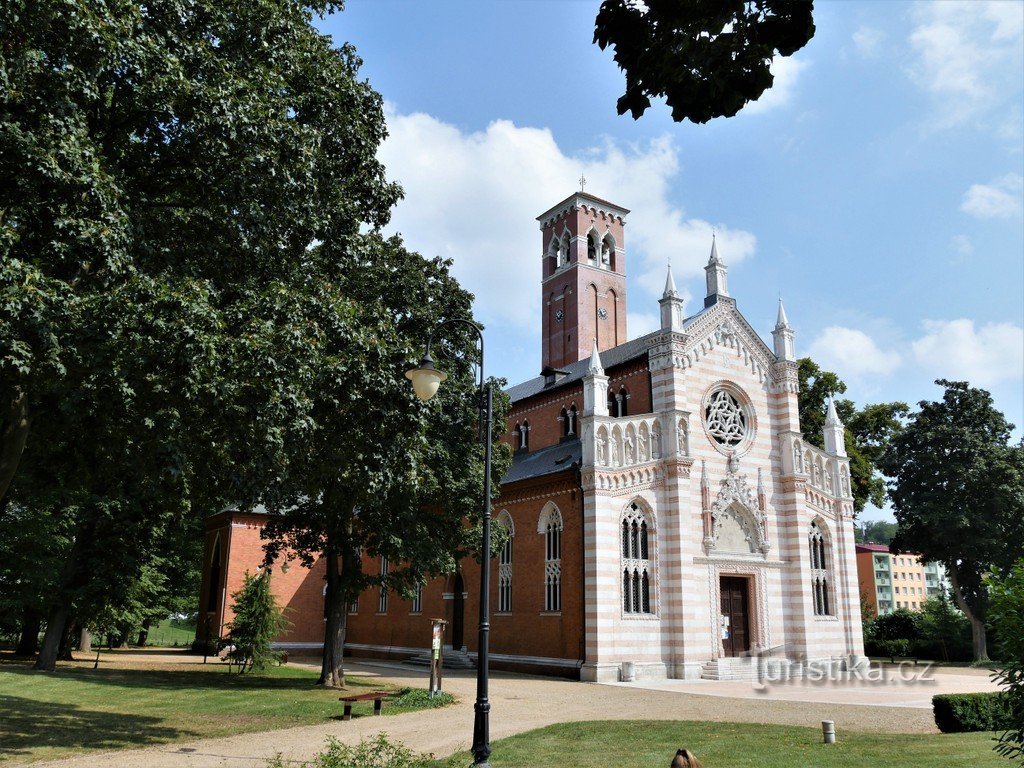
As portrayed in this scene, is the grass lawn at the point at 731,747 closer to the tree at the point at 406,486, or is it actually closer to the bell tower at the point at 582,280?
the tree at the point at 406,486

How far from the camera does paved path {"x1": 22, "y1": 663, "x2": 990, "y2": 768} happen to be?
13570 mm

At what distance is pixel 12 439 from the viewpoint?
13.3 metres

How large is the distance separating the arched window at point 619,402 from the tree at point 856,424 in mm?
14382

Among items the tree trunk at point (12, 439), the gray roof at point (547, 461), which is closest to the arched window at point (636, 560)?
the gray roof at point (547, 461)

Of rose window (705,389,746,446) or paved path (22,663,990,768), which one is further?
rose window (705,389,746,446)

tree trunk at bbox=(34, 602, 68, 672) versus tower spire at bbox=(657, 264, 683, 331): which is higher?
tower spire at bbox=(657, 264, 683, 331)

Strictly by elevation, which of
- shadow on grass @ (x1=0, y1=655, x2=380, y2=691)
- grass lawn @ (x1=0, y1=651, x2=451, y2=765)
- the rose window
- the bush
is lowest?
shadow on grass @ (x1=0, y1=655, x2=380, y2=691)

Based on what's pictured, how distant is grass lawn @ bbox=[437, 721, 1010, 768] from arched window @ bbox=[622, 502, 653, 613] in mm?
11944

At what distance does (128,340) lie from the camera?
440 inches

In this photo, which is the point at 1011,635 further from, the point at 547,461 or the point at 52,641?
the point at 52,641

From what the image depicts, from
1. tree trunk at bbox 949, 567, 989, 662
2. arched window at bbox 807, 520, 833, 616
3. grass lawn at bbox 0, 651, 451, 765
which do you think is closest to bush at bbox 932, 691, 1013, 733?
grass lawn at bbox 0, 651, 451, 765

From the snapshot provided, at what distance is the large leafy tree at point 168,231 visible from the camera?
1120 cm

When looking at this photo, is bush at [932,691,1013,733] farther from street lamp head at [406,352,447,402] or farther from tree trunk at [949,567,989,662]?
tree trunk at [949,567,989,662]

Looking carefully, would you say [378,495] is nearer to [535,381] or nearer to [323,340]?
[323,340]
